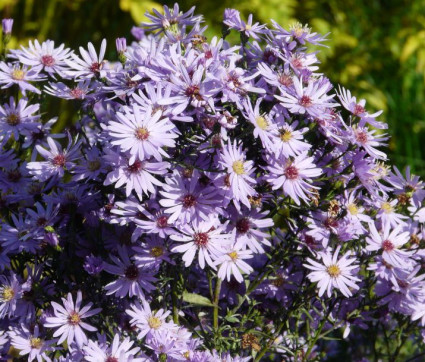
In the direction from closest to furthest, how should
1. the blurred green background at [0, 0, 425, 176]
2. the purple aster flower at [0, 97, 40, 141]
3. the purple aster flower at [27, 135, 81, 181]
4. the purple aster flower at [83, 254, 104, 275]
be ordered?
the purple aster flower at [83, 254, 104, 275] → the purple aster flower at [27, 135, 81, 181] → the purple aster flower at [0, 97, 40, 141] → the blurred green background at [0, 0, 425, 176]

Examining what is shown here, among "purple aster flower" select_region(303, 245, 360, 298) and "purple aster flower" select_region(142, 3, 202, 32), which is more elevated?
"purple aster flower" select_region(142, 3, 202, 32)

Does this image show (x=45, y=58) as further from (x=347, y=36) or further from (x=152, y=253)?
(x=347, y=36)

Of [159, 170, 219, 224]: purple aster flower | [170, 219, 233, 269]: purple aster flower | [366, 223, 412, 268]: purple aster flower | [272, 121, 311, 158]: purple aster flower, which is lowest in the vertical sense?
[170, 219, 233, 269]: purple aster flower

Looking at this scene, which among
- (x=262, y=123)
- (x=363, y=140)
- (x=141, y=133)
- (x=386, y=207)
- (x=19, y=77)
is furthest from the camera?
(x=19, y=77)

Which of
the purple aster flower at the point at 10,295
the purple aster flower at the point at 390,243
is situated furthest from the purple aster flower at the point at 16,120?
the purple aster flower at the point at 390,243

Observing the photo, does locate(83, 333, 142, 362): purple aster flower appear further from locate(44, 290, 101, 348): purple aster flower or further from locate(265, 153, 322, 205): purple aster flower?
locate(265, 153, 322, 205): purple aster flower

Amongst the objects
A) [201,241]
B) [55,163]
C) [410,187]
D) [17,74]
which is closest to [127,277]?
[201,241]

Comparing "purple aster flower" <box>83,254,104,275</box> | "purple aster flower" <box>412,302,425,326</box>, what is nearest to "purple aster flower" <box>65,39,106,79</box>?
"purple aster flower" <box>83,254,104,275</box>

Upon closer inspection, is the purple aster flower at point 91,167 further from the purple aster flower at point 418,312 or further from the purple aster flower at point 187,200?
the purple aster flower at point 418,312
